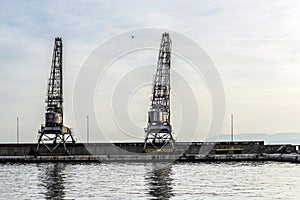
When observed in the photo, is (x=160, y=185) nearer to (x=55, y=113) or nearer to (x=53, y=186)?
(x=53, y=186)

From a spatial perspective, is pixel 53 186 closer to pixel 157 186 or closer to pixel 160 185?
pixel 157 186

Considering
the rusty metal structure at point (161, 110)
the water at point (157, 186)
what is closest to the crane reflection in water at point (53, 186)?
the water at point (157, 186)

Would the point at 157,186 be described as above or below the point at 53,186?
above

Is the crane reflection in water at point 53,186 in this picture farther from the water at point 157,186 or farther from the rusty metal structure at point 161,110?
the rusty metal structure at point 161,110

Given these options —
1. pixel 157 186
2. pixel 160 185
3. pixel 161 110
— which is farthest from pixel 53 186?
pixel 161 110

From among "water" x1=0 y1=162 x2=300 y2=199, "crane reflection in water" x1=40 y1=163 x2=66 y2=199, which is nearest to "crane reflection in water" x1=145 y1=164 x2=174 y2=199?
"water" x1=0 y1=162 x2=300 y2=199

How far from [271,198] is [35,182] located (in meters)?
37.4

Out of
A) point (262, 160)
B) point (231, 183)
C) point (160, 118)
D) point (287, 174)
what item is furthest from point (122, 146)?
point (231, 183)

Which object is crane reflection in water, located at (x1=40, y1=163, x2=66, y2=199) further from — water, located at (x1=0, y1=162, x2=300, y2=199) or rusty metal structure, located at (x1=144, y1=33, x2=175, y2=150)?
rusty metal structure, located at (x1=144, y1=33, x2=175, y2=150)

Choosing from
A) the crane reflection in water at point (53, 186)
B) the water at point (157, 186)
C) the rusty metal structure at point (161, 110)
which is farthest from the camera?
the rusty metal structure at point (161, 110)

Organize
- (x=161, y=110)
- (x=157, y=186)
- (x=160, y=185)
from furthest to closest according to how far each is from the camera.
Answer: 1. (x=161, y=110)
2. (x=160, y=185)
3. (x=157, y=186)

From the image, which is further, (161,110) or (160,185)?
(161,110)

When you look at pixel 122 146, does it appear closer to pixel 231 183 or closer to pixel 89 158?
pixel 89 158


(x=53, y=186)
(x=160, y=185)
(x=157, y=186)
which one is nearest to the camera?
(x=157, y=186)
